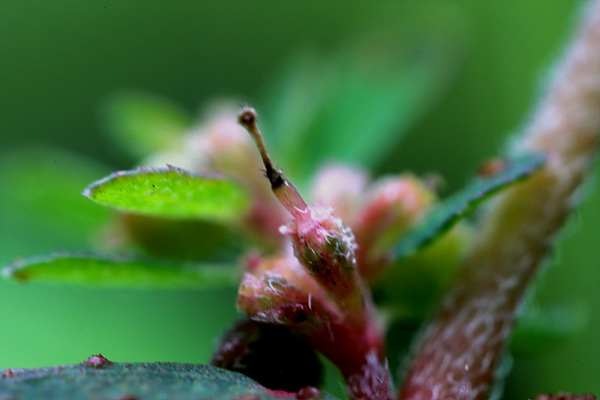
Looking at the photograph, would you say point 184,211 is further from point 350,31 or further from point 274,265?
point 350,31

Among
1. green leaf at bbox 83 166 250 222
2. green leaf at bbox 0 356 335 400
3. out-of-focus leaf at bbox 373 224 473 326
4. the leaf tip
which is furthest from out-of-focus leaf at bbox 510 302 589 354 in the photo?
the leaf tip

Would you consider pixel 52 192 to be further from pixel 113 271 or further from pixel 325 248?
pixel 325 248

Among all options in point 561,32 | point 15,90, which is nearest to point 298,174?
point 561,32

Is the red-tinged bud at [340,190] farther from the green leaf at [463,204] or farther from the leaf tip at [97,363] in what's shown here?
the leaf tip at [97,363]

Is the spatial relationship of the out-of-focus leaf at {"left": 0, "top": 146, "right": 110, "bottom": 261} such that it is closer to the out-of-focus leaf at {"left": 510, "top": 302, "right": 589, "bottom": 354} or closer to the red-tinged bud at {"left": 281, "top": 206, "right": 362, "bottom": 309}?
the red-tinged bud at {"left": 281, "top": 206, "right": 362, "bottom": 309}

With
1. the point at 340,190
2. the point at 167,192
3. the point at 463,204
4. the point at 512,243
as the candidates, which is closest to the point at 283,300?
the point at 167,192

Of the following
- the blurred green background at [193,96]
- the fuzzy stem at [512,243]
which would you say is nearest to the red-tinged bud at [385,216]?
the fuzzy stem at [512,243]
